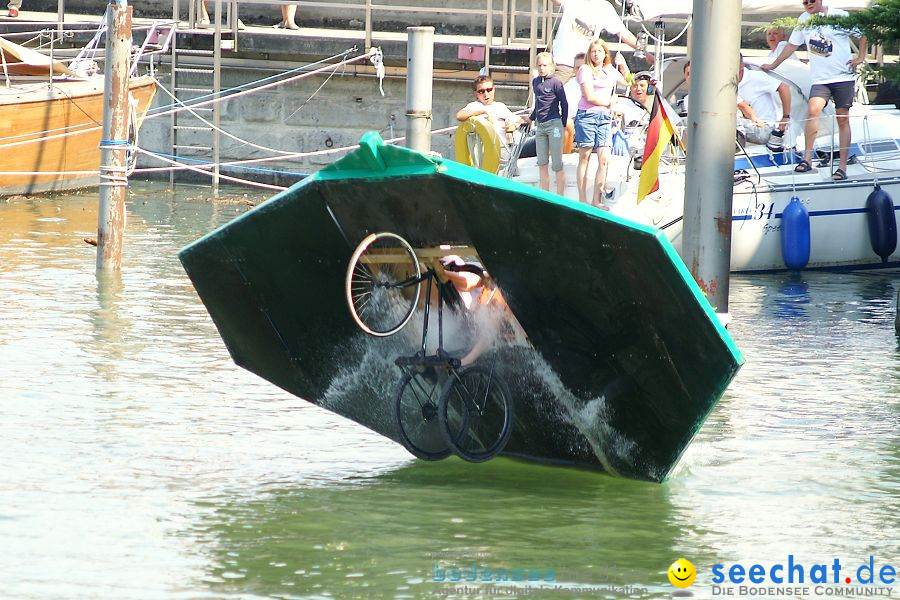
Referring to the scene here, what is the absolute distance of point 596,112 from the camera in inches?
624

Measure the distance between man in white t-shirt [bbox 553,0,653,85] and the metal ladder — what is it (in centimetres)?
722

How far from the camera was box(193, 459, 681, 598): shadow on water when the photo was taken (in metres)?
6.50

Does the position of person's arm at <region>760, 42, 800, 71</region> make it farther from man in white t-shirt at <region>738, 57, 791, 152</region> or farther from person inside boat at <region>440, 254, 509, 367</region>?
person inside boat at <region>440, 254, 509, 367</region>

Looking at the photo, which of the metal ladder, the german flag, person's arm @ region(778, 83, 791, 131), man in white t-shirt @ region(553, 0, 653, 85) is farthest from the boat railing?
the german flag

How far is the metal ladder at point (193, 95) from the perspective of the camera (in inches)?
942

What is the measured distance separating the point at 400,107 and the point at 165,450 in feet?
51.2

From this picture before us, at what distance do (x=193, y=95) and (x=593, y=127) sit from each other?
10023mm

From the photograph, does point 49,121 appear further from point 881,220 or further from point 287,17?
point 881,220

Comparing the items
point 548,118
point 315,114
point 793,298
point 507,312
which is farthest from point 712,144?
point 315,114

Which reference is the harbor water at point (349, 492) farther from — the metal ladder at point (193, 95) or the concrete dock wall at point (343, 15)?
the concrete dock wall at point (343, 15)

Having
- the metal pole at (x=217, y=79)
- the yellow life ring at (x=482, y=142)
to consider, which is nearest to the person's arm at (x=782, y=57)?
the yellow life ring at (x=482, y=142)

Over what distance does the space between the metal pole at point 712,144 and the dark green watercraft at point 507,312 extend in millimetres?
3001

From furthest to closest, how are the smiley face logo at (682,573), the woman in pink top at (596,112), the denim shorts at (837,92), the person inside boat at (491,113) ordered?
the denim shorts at (837,92), the person inside boat at (491,113), the woman in pink top at (596,112), the smiley face logo at (682,573)

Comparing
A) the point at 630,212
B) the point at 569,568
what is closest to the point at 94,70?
the point at 630,212
